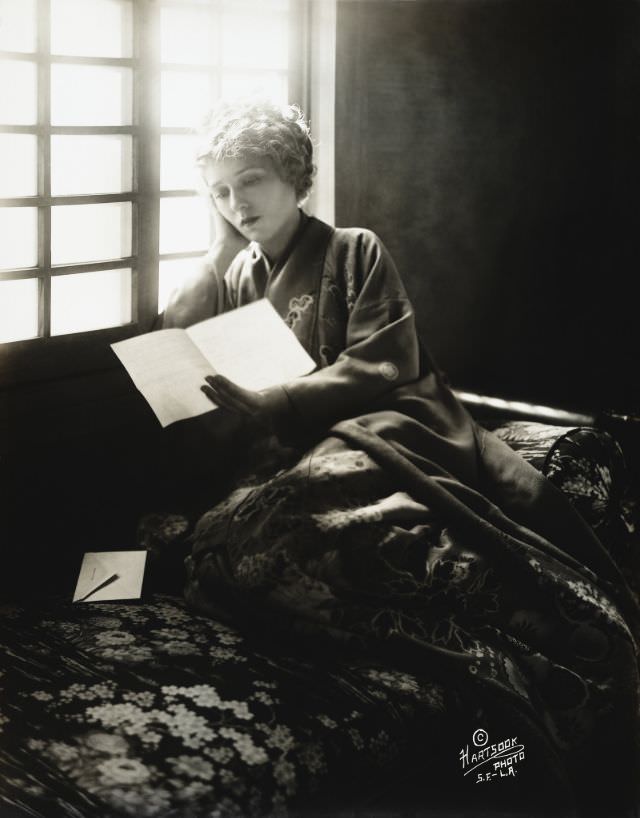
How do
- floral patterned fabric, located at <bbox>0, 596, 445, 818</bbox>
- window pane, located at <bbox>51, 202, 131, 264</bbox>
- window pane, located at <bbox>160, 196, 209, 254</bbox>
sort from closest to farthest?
floral patterned fabric, located at <bbox>0, 596, 445, 818</bbox>, window pane, located at <bbox>51, 202, 131, 264</bbox>, window pane, located at <bbox>160, 196, 209, 254</bbox>

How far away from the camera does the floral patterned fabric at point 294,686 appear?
1380 mm

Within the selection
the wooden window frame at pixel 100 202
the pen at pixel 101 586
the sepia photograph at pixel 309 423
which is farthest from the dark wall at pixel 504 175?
the pen at pixel 101 586

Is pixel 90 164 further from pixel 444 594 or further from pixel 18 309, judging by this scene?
pixel 444 594

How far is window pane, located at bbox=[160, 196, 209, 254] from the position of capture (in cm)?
235

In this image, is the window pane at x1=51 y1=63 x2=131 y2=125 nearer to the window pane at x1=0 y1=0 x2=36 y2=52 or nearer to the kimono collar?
the window pane at x1=0 y1=0 x2=36 y2=52

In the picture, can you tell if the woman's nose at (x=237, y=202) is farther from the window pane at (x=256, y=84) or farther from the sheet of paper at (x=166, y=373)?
the window pane at (x=256, y=84)

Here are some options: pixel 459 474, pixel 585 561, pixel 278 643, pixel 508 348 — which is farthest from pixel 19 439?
pixel 508 348

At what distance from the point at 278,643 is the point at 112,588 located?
41cm

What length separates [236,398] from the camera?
1.84 meters

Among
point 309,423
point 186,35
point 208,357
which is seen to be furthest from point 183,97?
point 309,423

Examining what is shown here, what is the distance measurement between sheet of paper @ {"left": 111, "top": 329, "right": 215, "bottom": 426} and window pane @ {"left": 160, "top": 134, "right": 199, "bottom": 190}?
0.64 m

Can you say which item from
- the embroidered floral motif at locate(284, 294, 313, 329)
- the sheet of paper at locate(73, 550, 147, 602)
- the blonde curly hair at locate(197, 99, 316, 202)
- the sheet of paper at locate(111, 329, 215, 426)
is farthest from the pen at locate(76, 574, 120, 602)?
the blonde curly hair at locate(197, 99, 316, 202)

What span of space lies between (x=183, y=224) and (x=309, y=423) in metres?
0.72
